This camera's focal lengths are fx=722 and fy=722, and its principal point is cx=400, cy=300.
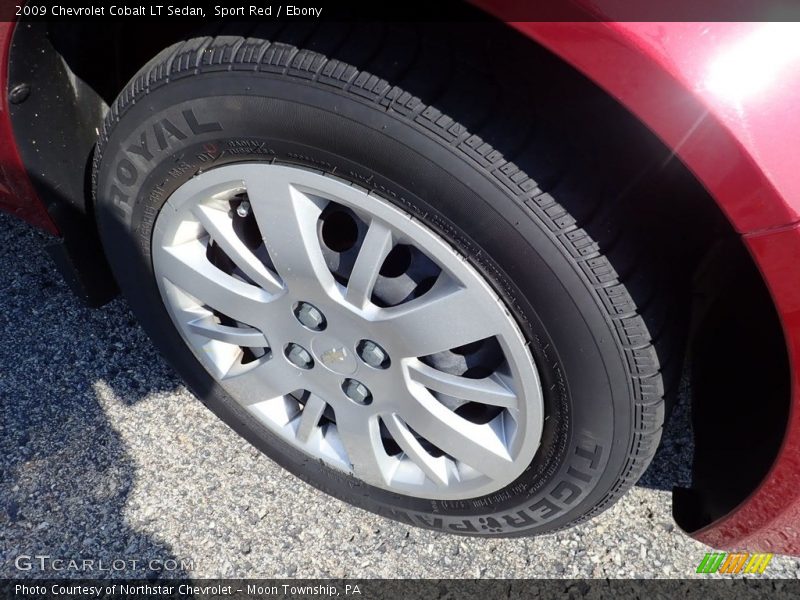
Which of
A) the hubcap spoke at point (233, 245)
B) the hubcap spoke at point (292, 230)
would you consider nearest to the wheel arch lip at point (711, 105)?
the hubcap spoke at point (292, 230)

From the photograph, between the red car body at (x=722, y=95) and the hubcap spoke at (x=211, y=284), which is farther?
the hubcap spoke at (x=211, y=284)

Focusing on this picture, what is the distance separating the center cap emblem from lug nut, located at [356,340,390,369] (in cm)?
2

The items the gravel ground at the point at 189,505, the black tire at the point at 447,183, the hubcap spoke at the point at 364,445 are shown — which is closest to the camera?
the black tire at the point at 447,183

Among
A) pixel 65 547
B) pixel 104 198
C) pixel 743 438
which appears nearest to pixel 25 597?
pixel 65 547

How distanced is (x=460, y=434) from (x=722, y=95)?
82 centimetres

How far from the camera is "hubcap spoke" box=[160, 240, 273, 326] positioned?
1518mm

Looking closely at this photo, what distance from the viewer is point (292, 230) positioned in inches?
51.9

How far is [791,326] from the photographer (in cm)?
103

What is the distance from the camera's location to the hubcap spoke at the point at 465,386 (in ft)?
4.45

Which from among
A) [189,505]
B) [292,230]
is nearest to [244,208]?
[292,230]

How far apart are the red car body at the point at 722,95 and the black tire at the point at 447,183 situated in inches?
8.8

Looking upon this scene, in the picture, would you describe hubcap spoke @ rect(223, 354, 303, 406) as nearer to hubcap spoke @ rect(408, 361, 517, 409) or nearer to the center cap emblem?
the center cap emblem

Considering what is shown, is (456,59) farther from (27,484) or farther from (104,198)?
(27,484)

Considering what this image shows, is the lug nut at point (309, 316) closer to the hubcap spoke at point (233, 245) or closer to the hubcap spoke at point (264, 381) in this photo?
the hubcap spoke at point (233, 245)
